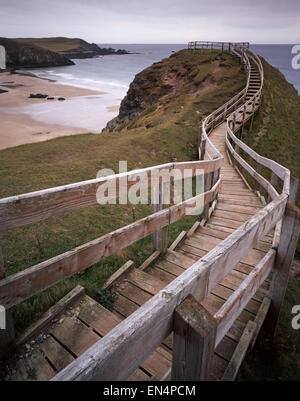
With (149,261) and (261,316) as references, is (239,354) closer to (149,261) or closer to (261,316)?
(261,316)

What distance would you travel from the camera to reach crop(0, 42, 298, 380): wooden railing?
952 millimetres

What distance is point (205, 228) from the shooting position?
482 cm

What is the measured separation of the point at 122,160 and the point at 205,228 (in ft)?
17.6

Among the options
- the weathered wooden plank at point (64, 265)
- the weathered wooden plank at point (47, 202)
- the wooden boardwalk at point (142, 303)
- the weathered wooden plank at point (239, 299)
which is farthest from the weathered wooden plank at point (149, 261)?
the weathered wooden plank at point (239, 299)

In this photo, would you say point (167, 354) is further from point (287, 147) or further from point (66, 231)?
point (287, 147)

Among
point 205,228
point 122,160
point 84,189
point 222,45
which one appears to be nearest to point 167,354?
point 84,189

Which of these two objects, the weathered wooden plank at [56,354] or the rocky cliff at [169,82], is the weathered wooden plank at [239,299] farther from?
the rocky cliff at [169,82]

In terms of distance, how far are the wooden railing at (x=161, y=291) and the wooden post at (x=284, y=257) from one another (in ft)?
0.03

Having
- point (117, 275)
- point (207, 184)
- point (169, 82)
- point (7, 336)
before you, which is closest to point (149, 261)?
point (117, 275)

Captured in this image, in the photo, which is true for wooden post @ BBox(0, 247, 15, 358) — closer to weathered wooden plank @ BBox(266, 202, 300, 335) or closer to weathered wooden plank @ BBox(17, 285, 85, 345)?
weathered wooden plank @ BBox(17, 285, 85, 345)

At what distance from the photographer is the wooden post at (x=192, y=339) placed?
1.10 metres

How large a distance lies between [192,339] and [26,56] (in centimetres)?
12321

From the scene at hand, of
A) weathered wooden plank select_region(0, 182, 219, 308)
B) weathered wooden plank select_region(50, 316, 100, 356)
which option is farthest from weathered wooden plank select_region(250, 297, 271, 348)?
weathered wooden plank select_region(50, 316, 100, 356)

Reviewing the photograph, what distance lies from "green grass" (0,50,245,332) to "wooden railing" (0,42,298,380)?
841mm
